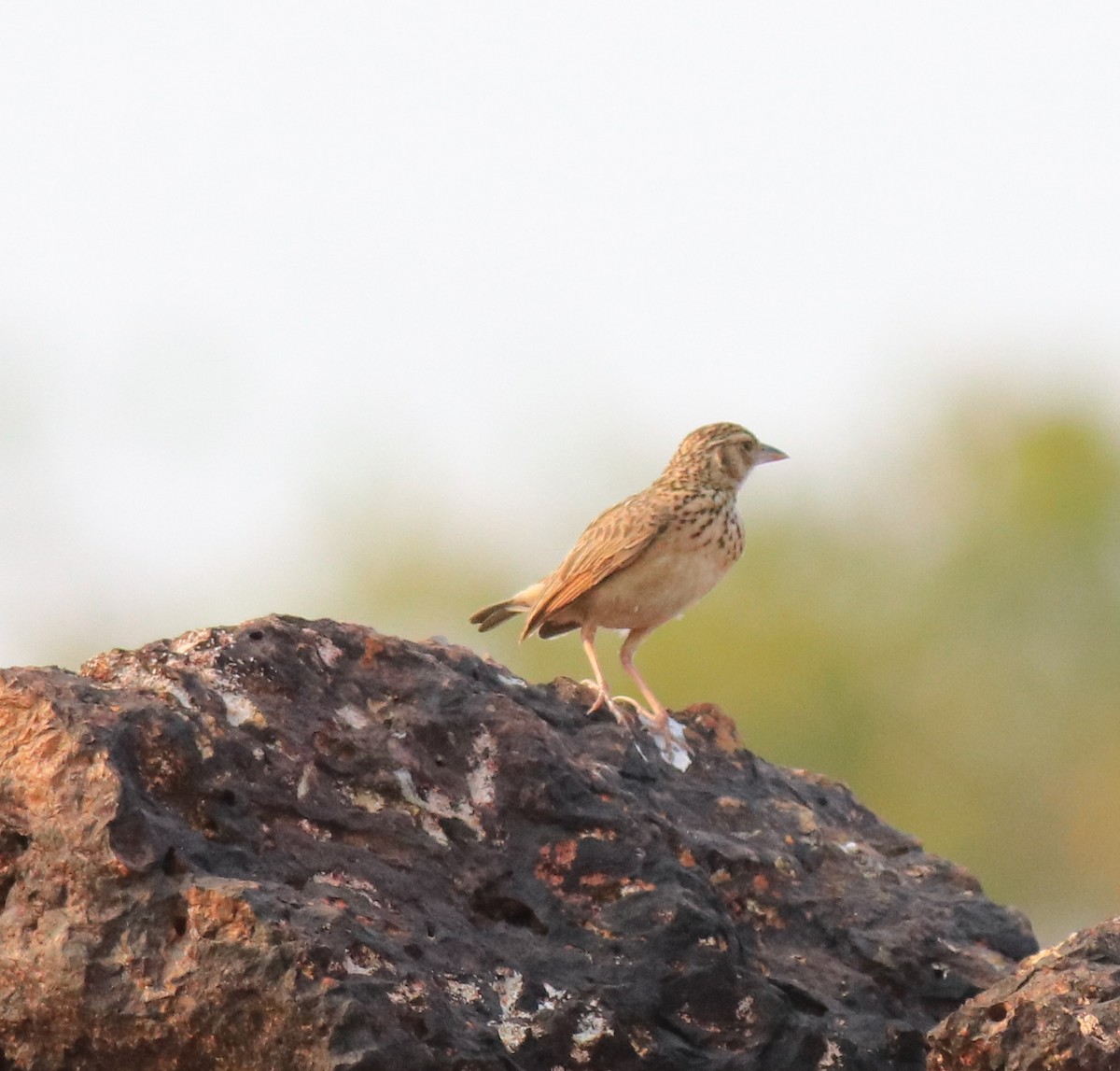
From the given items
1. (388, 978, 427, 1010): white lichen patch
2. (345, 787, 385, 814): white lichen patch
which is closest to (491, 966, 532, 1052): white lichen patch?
(388, 978, 427, 1010): white lichen patch

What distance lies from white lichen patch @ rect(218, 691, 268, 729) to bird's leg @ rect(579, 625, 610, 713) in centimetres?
149

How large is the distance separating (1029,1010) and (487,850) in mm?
1432

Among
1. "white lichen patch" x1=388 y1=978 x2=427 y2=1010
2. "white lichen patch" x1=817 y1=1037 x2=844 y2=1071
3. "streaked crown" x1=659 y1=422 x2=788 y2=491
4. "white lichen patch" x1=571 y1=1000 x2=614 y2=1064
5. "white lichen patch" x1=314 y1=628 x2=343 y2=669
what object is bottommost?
"white lichen patch" x1=388 y1=978 x2=427 y2=1010

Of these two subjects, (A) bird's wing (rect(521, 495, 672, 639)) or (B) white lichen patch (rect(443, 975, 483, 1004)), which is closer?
(B) white lichen patch (rect(443, 975, 483, 1004))

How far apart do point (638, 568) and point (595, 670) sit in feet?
1.72

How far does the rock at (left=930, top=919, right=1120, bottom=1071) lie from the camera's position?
4.56 metres

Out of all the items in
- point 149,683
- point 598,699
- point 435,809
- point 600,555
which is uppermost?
point 600,555

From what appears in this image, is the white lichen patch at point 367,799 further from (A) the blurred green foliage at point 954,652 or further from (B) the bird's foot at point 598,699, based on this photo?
(A) the blurred green foliage at point 954,652

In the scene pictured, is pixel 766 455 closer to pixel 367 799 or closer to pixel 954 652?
pixel 367 799

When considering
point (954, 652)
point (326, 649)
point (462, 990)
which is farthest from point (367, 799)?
point (954, 652)

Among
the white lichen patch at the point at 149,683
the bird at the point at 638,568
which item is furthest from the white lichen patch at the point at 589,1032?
the bird at the point at 638,568

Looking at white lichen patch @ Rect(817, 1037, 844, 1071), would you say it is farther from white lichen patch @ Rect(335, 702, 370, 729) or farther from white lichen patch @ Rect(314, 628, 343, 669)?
white lichen patch @ Rect(314, 628, 343, 669)

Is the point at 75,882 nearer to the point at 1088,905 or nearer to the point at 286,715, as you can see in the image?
the point at 286,715

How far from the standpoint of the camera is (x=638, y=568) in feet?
26.4
